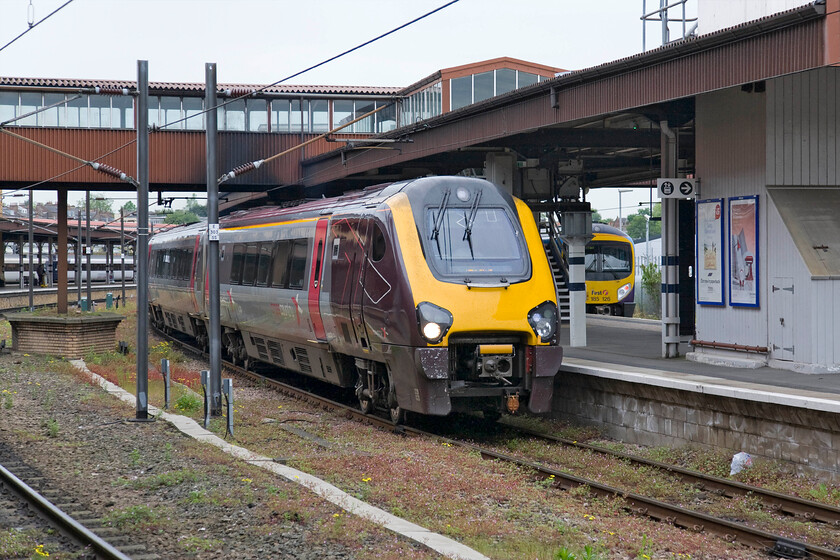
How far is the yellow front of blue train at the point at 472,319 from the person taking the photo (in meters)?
11.8

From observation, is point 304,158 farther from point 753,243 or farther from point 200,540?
point 200,540

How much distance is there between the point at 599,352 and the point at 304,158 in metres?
15.6

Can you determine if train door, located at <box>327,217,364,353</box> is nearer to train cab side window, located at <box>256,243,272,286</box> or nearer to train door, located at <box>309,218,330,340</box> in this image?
train door, located at <box>309,218,330,340</box>

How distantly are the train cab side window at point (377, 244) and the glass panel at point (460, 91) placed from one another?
19.8m

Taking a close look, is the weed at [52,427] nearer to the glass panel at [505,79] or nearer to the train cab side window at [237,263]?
the train cab side window at [237,263]

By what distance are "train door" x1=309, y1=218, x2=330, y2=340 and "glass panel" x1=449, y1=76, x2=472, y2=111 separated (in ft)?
58.4

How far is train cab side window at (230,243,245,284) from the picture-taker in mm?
19312

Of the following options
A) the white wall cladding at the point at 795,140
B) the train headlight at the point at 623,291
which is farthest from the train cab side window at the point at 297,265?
the train headlight at the point at 623,291

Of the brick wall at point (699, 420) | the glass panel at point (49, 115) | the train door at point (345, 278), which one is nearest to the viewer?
the brick wall at point (699, 420)

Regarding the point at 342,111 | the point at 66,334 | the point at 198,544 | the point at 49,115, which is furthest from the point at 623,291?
the point at 198,544

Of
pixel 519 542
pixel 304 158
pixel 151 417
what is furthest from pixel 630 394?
pixel 304 158

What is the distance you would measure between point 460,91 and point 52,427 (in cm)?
2185

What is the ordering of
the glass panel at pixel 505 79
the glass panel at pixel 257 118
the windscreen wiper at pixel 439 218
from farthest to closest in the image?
the glass panel at pixel 505 79 < the glass panel at pixel 257 118 < the windscreen wiper at pixel 439 218

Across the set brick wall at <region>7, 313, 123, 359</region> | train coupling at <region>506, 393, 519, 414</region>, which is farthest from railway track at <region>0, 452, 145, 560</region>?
brick wall at <region>7, 313, 123, 359</region>
